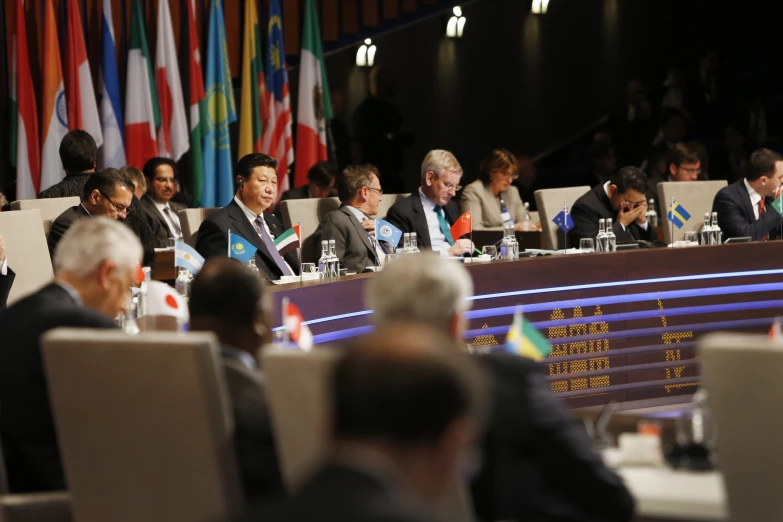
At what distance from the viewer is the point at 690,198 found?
743cm

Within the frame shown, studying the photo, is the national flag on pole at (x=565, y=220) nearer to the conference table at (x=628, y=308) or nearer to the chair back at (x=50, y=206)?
the conference table at (x=628, y=308)

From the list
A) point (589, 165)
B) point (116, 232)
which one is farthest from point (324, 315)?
point (589, 165)

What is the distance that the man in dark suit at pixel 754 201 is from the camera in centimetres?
688

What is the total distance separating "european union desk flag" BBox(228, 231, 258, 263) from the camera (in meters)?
4.91

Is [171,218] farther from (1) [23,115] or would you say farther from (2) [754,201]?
(2) [754,201]

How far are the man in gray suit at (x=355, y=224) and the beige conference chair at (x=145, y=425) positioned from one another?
10.8 ft

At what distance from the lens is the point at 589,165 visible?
12.0 meters

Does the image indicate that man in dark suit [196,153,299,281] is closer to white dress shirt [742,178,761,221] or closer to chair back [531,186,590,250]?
chair back [531,186,590,250]

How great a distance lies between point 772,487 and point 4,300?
3675 millimetres

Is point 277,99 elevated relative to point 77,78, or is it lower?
lower

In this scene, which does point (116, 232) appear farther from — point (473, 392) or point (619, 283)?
point (619, 283)

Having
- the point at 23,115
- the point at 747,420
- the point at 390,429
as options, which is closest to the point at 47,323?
the point at 747,420

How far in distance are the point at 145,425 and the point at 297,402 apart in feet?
1.01

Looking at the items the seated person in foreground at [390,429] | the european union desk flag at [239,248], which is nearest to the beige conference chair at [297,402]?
the seated person in foreground at [390,429]
